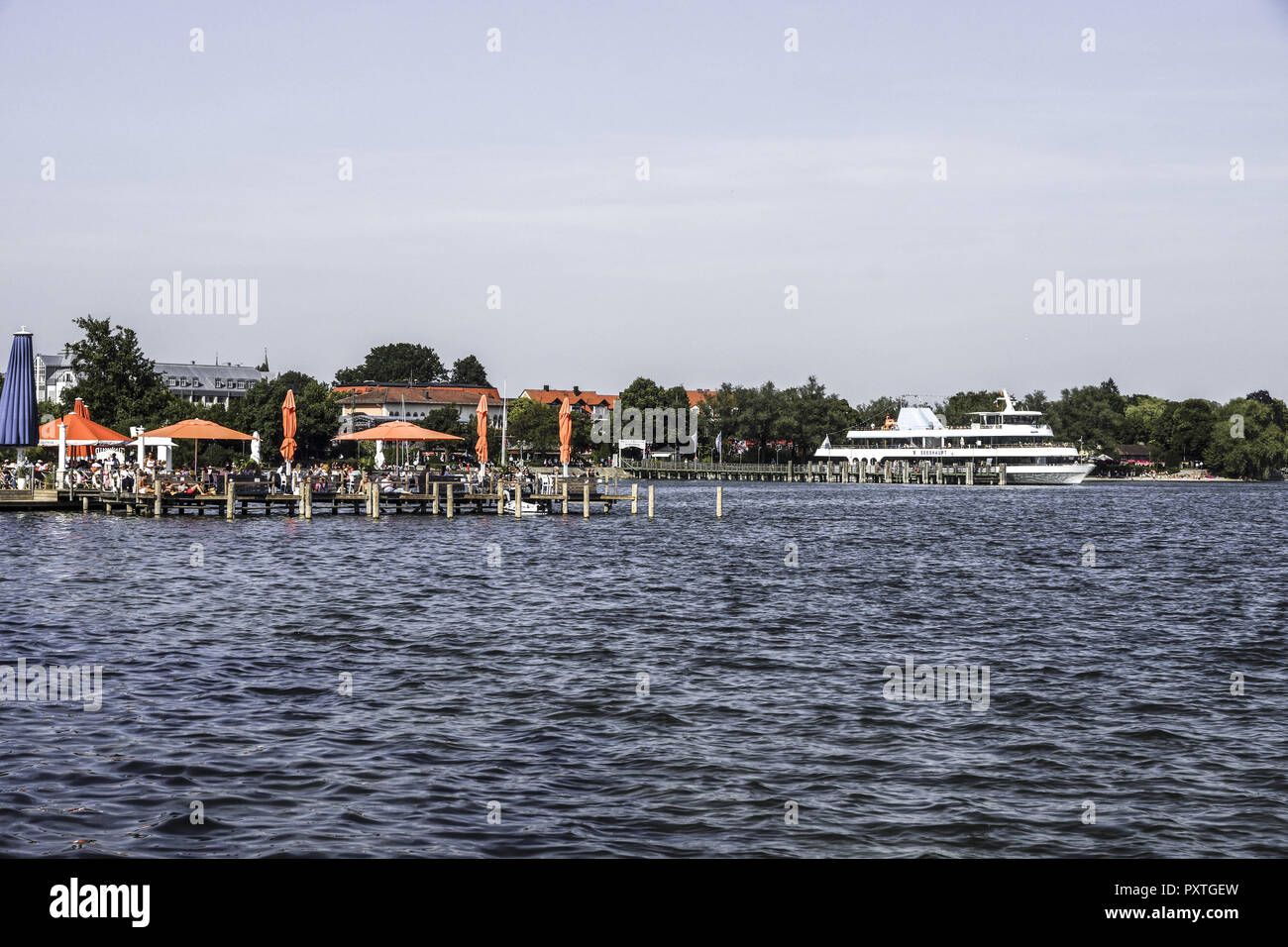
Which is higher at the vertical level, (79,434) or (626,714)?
(79,434)

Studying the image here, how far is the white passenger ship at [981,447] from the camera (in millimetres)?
142250

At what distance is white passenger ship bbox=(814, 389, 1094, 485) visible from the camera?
142 metres

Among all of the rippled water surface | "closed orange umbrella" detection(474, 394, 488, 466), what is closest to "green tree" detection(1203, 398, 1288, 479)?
"closed orange umbrella" detection(474, 394, 488, 466)

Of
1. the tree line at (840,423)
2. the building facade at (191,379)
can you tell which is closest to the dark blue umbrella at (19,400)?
the tree line at (840,423)

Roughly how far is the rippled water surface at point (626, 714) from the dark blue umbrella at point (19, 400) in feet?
45.8

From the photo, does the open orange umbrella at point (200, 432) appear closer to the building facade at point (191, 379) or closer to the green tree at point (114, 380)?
the green tree at point (114, 380)

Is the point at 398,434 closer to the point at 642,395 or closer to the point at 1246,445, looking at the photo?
the point at 642,395

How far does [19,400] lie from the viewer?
47.0 meters

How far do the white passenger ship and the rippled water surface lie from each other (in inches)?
4349

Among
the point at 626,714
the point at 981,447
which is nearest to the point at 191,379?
the point at 981,447

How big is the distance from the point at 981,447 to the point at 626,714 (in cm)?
13737

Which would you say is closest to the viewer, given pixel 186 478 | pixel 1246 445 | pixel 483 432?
pixel 186 478
